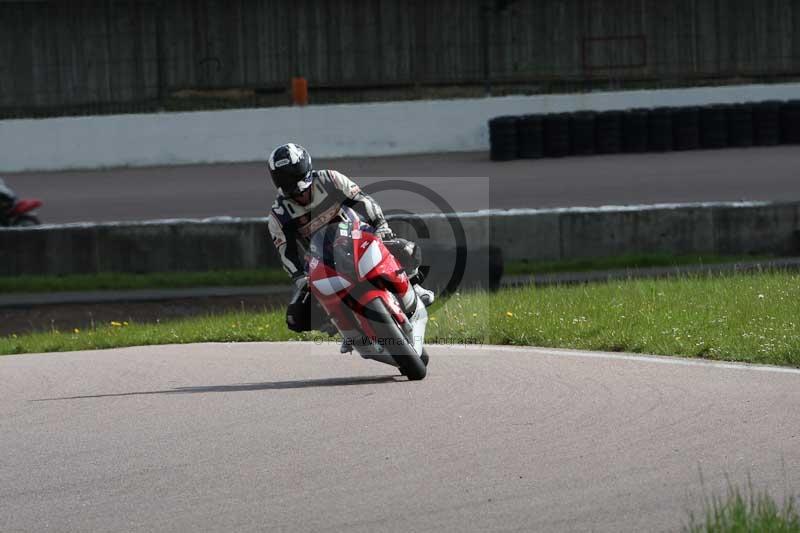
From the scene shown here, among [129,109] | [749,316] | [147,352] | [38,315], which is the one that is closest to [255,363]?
[147,352]

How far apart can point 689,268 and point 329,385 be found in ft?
30.3

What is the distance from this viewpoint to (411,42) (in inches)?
1388

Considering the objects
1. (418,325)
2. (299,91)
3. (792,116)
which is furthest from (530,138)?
(418,325)

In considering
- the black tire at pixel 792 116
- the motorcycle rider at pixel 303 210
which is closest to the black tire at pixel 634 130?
the black tire at pixel 792 116

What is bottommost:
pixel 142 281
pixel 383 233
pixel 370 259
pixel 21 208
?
pixel 142 281

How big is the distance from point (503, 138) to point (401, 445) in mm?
21797

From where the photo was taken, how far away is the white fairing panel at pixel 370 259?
28.0ft

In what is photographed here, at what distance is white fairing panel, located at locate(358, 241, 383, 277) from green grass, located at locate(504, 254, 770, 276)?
9695 mm

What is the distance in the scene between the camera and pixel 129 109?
30.5 meters

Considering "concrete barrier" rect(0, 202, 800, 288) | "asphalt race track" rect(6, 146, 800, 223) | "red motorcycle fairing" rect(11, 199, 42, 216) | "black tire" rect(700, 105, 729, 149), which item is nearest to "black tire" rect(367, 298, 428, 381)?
"concrete barrier" rect(0, 202, 800, 288)

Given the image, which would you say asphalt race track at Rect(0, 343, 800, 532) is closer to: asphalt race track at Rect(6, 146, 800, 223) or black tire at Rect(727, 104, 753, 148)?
asphalt race track at Rect(6, 146, 800, 223)

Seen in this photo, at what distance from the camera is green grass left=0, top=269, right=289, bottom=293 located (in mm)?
19000

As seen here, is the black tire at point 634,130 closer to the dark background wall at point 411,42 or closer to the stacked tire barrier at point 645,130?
the stacked tire barrier at point 645,130

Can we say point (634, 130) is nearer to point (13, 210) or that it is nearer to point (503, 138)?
point (503, 138)
